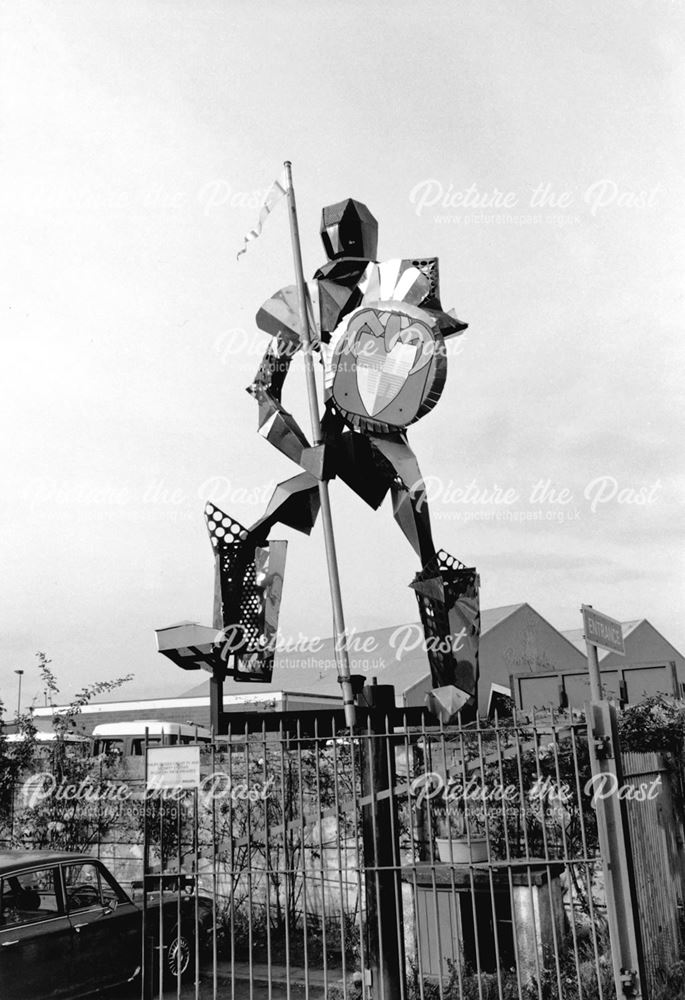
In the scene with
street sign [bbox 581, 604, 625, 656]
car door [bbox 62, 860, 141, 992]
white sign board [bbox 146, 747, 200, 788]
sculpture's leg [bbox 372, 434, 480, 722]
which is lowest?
car door [bbox 62, 860, 141, 992]

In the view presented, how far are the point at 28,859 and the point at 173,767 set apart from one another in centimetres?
186

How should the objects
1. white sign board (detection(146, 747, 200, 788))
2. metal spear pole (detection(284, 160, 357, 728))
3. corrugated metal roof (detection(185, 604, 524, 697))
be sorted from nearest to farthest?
white sign board (detection(146, 747, 200, 788)) < metal spear pole (detection(284, 160, 357, 728)) < corrugated metal roof (detection(185, 604, 524, 697))

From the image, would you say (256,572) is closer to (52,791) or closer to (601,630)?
(601,630)

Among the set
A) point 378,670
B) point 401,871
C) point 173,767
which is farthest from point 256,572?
point 378,670

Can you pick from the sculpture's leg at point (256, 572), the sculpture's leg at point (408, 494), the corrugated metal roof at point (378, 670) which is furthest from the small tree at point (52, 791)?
the corrugated metal roof at point (378, 670)

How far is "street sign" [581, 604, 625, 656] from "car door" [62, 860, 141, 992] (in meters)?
4.73

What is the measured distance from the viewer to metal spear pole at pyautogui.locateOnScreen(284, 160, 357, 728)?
6570 mm

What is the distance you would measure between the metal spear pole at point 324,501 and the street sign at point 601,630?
2.00 m

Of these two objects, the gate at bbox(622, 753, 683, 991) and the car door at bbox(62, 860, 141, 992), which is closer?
the gate at bbox(622, 753, 683, 991)

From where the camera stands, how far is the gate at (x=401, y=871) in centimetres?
546

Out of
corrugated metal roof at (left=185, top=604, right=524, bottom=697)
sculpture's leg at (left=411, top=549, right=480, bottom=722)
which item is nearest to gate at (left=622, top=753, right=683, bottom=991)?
sculpture's leg at (left=411, top=549, right=480, bottom=722)

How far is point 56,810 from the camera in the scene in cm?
1007

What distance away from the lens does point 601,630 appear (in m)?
5.03

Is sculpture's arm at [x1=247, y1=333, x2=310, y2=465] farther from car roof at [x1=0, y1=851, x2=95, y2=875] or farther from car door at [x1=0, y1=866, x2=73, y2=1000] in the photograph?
car door at [x1=0, y1=866, x2=73, y2=1000]
